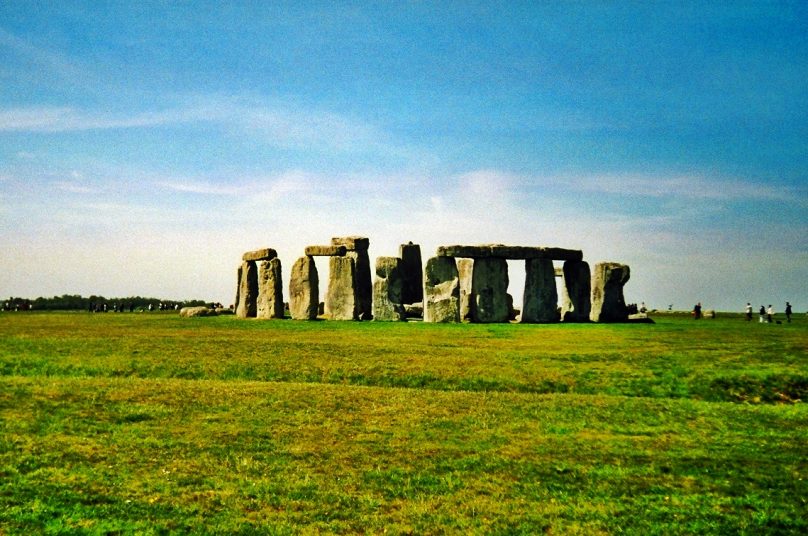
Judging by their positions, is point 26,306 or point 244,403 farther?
point 26,306

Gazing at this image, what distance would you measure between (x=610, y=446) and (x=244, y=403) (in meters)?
6.93

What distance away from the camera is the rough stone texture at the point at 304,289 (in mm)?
37875

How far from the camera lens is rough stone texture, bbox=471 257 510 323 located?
124 feet

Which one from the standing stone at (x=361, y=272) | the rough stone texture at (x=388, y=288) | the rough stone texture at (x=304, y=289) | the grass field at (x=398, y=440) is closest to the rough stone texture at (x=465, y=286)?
Answer: the rough stone texture at (x=388, y=288)

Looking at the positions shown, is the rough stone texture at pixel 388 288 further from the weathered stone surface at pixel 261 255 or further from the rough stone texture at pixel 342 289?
the weathered stone surface at pixel 261 255

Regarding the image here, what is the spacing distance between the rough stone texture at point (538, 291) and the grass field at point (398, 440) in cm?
1710

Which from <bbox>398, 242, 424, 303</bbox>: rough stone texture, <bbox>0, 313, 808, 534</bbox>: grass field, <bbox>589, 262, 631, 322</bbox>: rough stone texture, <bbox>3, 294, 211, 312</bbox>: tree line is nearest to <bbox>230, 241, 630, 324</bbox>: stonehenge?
<bbox>589, 262, 631, 322</bbox>: rough stone texture

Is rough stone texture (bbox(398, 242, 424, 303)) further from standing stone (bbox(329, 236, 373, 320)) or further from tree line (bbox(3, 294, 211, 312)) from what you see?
tree line (bbox(3, 294, 211, 312))

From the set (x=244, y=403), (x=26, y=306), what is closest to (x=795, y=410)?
(x=244, y=403)

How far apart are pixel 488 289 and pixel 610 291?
312 inches

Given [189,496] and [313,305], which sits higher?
[313,305]

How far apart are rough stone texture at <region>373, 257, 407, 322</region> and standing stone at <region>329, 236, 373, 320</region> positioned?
1.17 m

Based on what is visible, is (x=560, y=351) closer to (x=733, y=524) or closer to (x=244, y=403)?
(x=244, y=403)

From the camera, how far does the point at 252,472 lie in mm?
9781
